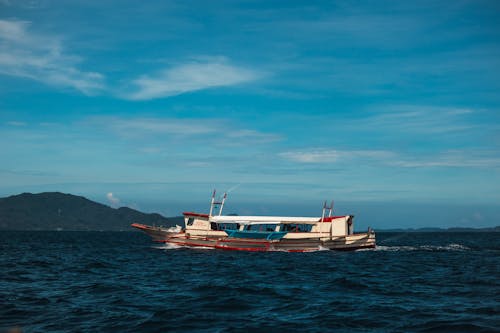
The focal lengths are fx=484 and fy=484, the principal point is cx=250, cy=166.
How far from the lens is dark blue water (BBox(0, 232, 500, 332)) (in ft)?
69.9

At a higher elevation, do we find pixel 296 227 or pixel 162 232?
pixel 296 227

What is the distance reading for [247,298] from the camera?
2820 centimetres

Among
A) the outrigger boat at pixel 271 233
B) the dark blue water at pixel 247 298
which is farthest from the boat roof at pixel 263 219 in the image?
the dark blue water at pixel 247 298

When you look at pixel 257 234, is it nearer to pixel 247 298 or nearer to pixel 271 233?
pixel 271 233

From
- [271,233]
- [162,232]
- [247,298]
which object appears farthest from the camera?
[162,232]

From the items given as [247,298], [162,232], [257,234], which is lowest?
[247,298]

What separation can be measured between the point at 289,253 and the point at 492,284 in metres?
33.1

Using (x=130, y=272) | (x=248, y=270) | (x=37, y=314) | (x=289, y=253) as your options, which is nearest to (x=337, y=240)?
(x=289, y=253)

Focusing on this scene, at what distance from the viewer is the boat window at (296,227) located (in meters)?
66.6

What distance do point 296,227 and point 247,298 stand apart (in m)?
38.8

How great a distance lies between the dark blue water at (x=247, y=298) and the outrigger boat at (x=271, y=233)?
59.2 feet

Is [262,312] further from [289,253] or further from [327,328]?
[289,253]

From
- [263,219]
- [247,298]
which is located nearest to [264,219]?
[263,219]

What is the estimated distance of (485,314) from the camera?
74.6 feet
